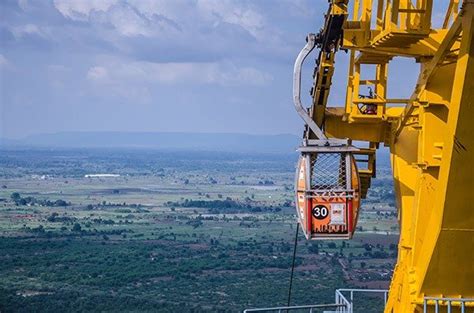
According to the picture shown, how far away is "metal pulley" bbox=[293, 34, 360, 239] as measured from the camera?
430 inches

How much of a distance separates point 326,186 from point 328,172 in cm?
15

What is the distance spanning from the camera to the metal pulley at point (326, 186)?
10.9 metres

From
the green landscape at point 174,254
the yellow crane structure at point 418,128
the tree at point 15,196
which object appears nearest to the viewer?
the yellow crane structure at point 418,128

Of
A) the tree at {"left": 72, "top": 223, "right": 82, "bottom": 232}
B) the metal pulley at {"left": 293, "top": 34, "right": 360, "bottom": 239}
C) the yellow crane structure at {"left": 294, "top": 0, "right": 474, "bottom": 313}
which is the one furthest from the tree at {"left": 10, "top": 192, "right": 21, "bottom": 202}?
the metal pulley at {"left": 293, "top": 34, "right": 360, "bottom": 239}

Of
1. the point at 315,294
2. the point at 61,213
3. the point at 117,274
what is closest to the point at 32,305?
the point at 315,294

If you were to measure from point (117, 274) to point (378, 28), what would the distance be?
2839 inches

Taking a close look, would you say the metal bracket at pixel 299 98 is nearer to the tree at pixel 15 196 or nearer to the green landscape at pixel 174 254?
the green landscape at pixel 174 254

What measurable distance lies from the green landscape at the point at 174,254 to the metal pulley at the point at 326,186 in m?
24.7

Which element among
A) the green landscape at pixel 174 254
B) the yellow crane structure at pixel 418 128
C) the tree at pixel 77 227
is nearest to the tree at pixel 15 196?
the green landscape at pixel 174 254

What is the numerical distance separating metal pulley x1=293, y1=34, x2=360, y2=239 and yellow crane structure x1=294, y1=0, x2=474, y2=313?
2cm

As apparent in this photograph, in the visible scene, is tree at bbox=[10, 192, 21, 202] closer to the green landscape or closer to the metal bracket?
the green landscape

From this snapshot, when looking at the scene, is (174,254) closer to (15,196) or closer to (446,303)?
(15,196)

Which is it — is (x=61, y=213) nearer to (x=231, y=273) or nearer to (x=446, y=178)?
(x=231, y=273)

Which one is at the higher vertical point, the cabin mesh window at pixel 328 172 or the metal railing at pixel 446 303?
the cabin mesh window at pixel 328 172
